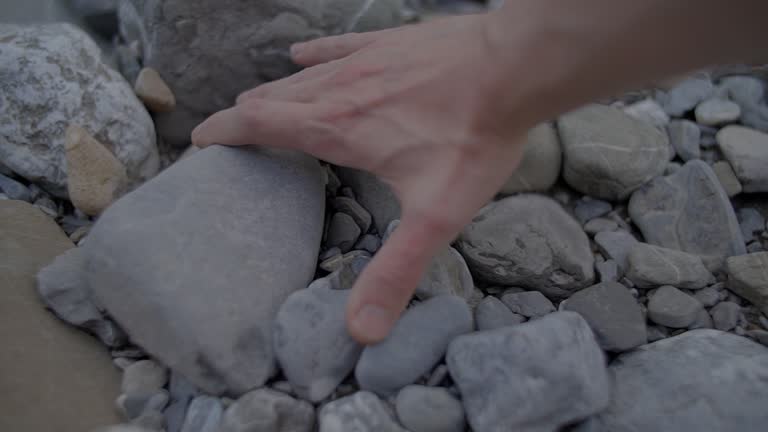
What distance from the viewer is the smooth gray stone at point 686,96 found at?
1.97 metres

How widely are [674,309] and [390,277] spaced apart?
0.73 metres

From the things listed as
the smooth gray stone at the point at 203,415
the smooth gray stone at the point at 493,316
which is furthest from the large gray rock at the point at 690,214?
the smooth gray stone at the point at 203,415

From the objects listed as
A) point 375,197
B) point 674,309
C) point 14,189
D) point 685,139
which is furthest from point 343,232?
point 685,139

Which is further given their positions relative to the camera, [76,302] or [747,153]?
[747,153]

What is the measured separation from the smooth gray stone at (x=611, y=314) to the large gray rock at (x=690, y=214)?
39 cm

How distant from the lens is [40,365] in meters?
1.13

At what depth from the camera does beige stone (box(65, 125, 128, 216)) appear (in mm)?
1481

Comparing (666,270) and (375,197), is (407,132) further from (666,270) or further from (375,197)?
(666,270)

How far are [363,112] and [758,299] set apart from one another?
43.0 inches

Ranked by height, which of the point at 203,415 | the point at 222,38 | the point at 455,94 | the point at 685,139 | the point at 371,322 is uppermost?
the point at 455,94

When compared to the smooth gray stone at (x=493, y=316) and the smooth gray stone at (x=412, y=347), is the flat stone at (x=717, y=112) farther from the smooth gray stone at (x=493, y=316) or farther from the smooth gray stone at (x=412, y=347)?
the smooth gray stone at (x=412, y=347)

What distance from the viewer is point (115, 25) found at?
2.20m

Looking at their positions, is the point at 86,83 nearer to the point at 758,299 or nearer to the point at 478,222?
the point at 478,222

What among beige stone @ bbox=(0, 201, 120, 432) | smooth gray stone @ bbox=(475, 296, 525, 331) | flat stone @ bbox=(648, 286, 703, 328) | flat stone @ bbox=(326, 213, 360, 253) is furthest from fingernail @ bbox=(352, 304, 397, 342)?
flat stone @ bbox=(648, 286, 703, 328)
